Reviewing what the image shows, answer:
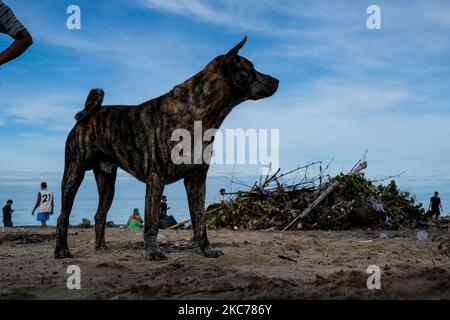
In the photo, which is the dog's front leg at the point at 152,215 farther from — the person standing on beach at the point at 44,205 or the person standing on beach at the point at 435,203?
the person standing on beach at the point at 435,203

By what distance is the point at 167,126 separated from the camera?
6.32m

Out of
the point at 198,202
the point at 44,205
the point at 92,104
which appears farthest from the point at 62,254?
the point at 44,205

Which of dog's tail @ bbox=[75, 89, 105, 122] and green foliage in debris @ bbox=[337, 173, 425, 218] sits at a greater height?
dog's tail @ bbox=[75, 89, 105, 122]

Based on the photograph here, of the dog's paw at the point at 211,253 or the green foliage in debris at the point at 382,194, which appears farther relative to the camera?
the green foliage in debris at the point at 382,194

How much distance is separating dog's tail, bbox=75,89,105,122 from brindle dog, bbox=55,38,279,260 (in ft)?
0.09

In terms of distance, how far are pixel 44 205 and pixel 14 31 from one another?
12127 mm

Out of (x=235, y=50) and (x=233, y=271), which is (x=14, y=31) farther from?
(x=233, y=271)

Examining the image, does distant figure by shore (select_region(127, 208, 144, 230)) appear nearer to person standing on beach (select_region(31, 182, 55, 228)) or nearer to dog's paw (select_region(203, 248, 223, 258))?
person standing on beach (select_region(31, 182, 55, 228))

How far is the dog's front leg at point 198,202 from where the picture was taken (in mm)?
6793

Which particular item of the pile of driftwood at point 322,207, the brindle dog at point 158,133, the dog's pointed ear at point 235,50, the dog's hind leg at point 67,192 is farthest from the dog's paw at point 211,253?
the pile of driftwood at point 322,207

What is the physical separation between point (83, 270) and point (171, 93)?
8.19ft

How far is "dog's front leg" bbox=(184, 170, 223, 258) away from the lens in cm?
679

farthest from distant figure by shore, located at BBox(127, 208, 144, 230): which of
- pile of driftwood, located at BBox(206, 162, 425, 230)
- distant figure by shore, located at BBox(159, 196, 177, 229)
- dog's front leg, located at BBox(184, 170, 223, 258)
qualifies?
dog's front leg, located at BBox(184, 170, 223, 258)

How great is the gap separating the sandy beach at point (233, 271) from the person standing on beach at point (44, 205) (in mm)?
6559
